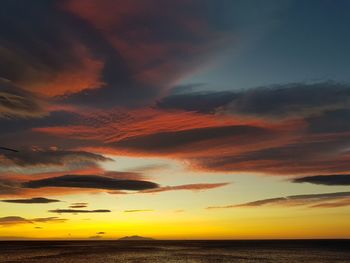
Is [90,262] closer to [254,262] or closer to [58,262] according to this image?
[58,262]

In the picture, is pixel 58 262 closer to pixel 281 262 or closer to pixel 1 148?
pixel 281 262

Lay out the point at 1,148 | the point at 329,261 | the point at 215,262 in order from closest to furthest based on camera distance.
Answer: the point at 1,148
the point at 215,262
the point at 329,261

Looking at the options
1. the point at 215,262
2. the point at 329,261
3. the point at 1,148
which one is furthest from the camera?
the point at 329,261

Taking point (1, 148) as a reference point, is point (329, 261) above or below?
below

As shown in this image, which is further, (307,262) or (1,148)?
(307,262)

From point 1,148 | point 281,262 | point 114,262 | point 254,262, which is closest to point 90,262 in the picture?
point 114,262

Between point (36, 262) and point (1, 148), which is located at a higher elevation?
point (1, 148)

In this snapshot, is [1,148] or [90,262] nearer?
[1,148]

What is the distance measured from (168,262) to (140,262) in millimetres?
8444

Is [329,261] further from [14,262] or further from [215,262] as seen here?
[14,262]

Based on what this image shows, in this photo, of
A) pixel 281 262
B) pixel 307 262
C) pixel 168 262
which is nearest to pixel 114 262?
pixel 168 262

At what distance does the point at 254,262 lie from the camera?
126 meters

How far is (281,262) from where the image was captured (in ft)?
412

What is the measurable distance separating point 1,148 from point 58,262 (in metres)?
87.1
